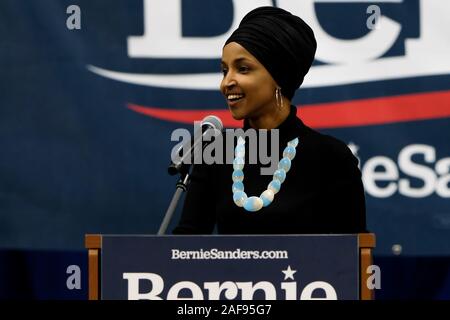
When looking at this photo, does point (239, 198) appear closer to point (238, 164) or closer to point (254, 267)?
point (238, 164)

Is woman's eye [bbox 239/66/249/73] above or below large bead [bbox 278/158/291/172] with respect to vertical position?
above

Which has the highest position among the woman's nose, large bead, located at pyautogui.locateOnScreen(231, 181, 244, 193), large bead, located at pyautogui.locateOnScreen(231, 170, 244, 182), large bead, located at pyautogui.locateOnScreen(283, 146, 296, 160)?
the woman's nose

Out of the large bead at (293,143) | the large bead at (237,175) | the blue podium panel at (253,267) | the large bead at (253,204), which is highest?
the large bead at (293,143)

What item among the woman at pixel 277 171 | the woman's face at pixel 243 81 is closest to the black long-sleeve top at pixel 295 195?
the woman at pixel 277 171

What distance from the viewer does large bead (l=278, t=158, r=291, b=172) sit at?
3535 mm

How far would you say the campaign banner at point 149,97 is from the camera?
16.9 feet

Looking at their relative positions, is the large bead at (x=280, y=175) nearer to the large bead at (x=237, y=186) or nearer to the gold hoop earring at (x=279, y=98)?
the large bead at (x=237, y=186)

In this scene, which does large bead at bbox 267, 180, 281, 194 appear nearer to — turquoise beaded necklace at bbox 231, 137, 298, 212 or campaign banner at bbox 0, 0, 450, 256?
turquoise beaded necklace at bbox 231, 137, 298, 212

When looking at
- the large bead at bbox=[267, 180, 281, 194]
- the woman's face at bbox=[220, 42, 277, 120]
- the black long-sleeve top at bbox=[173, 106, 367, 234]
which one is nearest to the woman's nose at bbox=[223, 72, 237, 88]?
the woman's face at bbox=[220, 42, 277, 120]

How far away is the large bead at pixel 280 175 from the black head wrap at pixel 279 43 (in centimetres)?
29

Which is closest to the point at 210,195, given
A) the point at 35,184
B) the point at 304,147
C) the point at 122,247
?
the point at 304,147

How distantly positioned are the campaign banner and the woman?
1.52 meters

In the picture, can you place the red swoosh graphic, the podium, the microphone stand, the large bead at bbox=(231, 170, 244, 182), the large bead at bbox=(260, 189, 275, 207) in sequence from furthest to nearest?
the red swoosh graphic < the large bead at bbox=(231, 170, 244, 182) < the large bead at bbox=(260, 189, 275, 207) < the microphone stand < the podium
